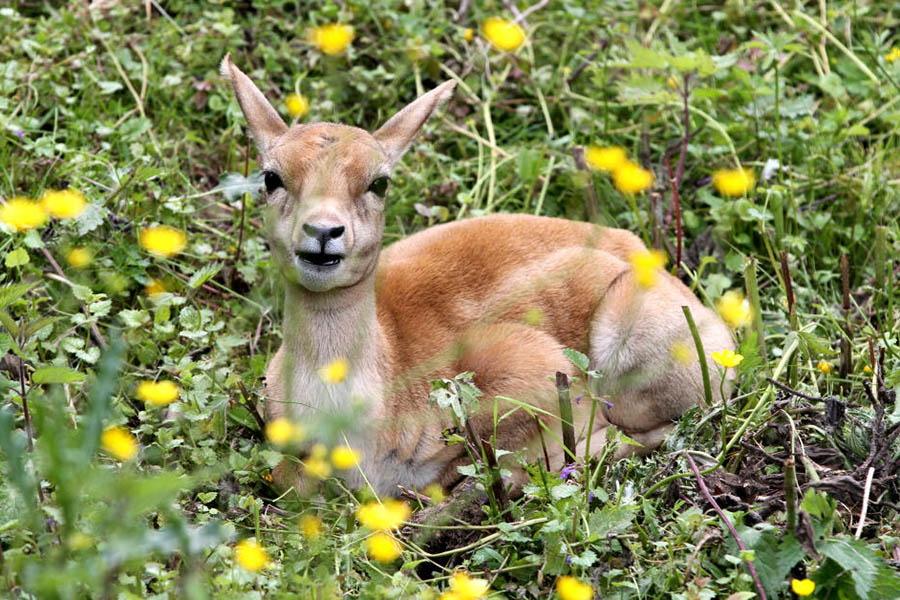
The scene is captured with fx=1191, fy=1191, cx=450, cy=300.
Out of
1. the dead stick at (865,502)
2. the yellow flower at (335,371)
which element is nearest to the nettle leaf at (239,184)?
the yellow flower at (335,371)

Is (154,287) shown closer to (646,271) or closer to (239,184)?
(239,184)

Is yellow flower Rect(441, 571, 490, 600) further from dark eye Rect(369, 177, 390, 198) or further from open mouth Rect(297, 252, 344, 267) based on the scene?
dark eye Rect(369, 177, 390, 198)

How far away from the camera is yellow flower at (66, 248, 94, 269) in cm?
459

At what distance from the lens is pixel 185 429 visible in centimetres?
440

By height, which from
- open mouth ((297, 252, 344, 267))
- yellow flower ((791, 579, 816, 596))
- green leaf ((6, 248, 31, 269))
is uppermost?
open mouth ((297, 252, 344, 267))

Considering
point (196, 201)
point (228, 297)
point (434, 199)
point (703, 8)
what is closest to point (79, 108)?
point (196, 201)

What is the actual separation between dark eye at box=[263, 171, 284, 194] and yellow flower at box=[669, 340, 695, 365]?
5.74 ft

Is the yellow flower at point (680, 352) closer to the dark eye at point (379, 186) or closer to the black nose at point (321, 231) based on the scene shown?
the dark eye at point (379, 186)

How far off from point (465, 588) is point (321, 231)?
1.36 meters

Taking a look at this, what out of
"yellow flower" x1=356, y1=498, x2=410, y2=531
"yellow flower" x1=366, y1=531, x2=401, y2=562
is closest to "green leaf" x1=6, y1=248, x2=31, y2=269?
"yellow flower" x1=356, y1=498, x2=410, y2=531

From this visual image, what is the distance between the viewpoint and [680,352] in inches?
191

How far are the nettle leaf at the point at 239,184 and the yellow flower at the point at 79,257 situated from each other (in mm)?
646

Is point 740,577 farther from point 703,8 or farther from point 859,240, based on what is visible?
point 703,8

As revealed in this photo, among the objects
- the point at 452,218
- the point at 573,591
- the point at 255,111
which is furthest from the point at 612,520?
the point at 452,218
